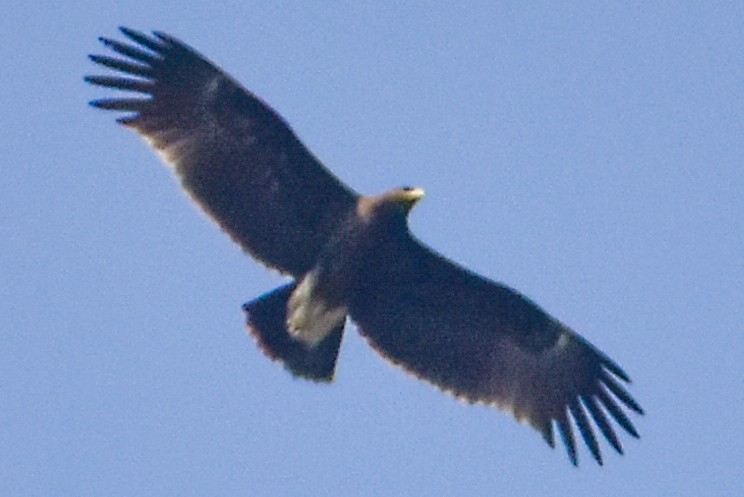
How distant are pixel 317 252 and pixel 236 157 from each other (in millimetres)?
819

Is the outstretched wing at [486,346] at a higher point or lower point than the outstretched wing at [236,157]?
lower

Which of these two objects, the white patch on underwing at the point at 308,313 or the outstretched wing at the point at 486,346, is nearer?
the white patch on underwing at the point at 308,313

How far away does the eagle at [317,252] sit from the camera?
1216 cm

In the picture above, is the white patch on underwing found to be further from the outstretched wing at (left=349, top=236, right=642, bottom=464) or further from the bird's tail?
the outstretched wing at (left=349, top=236, right=642, bottom=464)

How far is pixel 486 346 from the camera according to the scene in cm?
1284

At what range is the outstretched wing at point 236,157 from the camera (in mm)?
12242

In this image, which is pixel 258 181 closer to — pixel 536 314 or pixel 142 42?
pixel 142 42

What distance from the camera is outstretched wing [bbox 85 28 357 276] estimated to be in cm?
1224

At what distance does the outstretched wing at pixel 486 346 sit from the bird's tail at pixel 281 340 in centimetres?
49

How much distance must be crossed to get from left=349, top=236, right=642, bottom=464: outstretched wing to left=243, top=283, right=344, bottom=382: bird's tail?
491mm

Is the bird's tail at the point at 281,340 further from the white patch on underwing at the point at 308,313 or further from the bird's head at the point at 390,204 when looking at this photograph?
the bird's head at the point at 390,204

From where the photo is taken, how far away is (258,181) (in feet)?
40.6

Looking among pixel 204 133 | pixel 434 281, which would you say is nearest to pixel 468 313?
pixel 434 281

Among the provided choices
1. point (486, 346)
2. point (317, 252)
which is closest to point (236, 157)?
point (317, 252)
